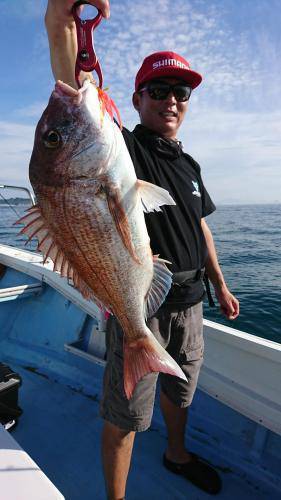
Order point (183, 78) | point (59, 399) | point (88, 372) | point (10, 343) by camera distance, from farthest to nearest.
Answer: point (10, 343)
point (88, 372)
point (59, 399)
point (183, 78)

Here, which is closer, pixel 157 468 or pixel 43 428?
pixel 157 468

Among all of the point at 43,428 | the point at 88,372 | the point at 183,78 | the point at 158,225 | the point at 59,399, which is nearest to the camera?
the point at 158,225

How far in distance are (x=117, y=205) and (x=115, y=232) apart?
130 millimetres

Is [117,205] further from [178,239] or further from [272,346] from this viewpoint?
[272,346]

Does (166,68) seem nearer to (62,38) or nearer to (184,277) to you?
(62,38)

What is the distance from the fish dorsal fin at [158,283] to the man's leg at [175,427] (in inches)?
44.3

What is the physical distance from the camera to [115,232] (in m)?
1.66

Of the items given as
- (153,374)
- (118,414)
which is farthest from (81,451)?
(153,374)

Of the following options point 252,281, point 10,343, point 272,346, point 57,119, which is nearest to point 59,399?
point 10,343

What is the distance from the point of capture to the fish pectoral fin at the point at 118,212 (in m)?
1.63

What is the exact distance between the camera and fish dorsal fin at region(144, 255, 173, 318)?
1879mm

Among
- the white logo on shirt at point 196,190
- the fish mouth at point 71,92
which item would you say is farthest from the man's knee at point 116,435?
the fish mouth at point 71,92

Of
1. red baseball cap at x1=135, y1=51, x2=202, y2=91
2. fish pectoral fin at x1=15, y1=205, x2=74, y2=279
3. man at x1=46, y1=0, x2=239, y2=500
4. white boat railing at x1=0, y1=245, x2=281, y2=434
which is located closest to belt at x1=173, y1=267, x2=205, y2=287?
man at x1=46, y1=0, x2=239, y2=500

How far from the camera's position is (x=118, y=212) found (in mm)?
1645
